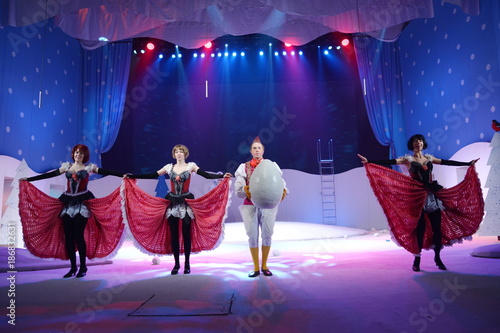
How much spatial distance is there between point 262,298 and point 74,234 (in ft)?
7.41

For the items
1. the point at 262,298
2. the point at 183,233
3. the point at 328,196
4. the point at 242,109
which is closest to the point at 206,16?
the point at 242,109

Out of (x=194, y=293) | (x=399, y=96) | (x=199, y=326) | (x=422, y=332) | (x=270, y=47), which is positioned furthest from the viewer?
(x=270, y=47)

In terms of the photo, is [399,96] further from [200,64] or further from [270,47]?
[200,64]

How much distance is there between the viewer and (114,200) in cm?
399

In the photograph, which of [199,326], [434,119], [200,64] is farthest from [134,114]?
[199,326]

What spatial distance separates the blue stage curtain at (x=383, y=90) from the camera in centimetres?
968

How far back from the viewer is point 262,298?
2498mm

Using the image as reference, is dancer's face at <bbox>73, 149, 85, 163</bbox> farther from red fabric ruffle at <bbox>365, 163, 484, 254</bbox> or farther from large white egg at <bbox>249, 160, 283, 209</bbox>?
red fabric ruffle at <bbox>365, 163, 484, 254</bbox>

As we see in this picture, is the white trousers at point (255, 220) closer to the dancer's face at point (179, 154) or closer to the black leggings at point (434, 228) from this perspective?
the dancer's face at point (179, 154)

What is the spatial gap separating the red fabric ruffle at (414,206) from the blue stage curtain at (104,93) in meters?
7.39

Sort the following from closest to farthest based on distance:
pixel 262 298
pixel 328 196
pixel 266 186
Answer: pixel 262 298 < pixel 266 186 < pixel 328 196

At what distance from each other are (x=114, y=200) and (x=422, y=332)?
331 cm

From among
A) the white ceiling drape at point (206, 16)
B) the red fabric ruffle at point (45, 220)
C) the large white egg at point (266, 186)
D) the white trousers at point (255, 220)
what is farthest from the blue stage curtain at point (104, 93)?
the large white egg at point (266, 186)

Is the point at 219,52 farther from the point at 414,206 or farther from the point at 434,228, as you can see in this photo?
the point at 434,228
